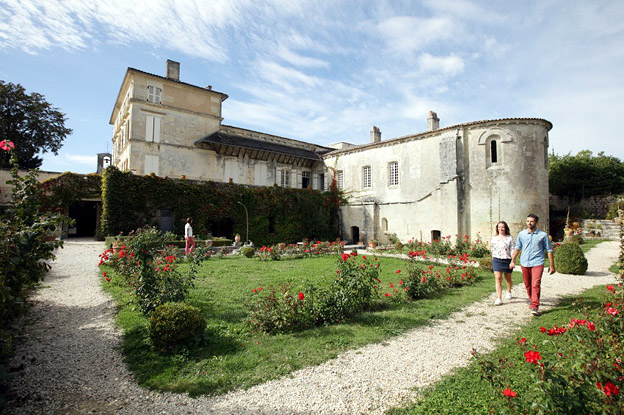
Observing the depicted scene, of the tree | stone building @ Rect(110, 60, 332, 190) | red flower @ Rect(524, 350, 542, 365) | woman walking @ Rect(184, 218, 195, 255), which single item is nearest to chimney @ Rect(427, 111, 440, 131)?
stone building @ Rect(110, 60, 332, 190)

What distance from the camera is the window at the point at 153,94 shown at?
2088 centimetres

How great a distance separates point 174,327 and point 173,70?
22660 millimetres

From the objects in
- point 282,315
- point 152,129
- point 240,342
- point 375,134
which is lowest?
point 240,342

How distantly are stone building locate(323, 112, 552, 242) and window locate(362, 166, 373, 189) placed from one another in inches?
34.4

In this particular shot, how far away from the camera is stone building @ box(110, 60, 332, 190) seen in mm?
20484

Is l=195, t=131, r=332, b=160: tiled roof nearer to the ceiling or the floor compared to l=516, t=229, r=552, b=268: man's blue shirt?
nearer to the ceiling

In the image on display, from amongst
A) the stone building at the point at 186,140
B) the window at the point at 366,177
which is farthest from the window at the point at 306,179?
the window at the point at 366,177

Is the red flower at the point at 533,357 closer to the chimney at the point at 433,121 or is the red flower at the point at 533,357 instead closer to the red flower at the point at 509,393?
Answer: the red flower at the point at 509,393

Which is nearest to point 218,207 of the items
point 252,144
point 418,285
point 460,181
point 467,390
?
point 252,144

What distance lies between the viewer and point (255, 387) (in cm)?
342

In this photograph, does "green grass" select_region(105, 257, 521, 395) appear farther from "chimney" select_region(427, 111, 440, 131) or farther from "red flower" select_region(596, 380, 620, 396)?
"chimney" select_region(427, 111, 440, 131)

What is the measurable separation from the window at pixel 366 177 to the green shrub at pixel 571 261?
46.0 ft

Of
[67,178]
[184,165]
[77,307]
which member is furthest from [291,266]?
[67,178]

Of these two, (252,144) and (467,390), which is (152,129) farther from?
(467,390)
